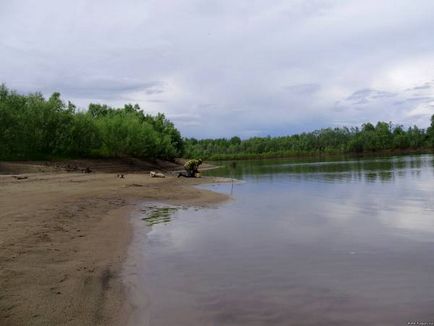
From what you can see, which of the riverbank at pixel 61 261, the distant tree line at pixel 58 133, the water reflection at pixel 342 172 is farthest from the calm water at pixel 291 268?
the distant tree line at pixel 58 133

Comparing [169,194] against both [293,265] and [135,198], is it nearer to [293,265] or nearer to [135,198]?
[135,198]

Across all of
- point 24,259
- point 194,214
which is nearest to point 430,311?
point 24,259

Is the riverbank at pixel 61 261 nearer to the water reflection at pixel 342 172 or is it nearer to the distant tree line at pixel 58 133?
the water reflection at pixel 342 172

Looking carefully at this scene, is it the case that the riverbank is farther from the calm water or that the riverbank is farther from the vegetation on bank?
the vegetation on bank

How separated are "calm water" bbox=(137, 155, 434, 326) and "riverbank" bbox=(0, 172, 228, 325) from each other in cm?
89

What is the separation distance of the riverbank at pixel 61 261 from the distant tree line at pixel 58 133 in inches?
1335

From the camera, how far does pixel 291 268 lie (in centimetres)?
1084

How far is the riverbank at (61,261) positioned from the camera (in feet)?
24.0

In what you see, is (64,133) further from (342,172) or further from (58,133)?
(342,172)

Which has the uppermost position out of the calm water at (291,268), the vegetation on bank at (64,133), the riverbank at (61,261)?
the vegetation on bank at (64,133)

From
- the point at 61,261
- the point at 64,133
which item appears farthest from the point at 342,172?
the point at 61,261

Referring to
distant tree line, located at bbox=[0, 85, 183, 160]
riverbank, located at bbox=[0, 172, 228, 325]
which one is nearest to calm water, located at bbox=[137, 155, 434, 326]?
riverbank, located at bbox=[0, 172, 228, 325]

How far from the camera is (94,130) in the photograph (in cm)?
6725

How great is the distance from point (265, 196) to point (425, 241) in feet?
54.2
